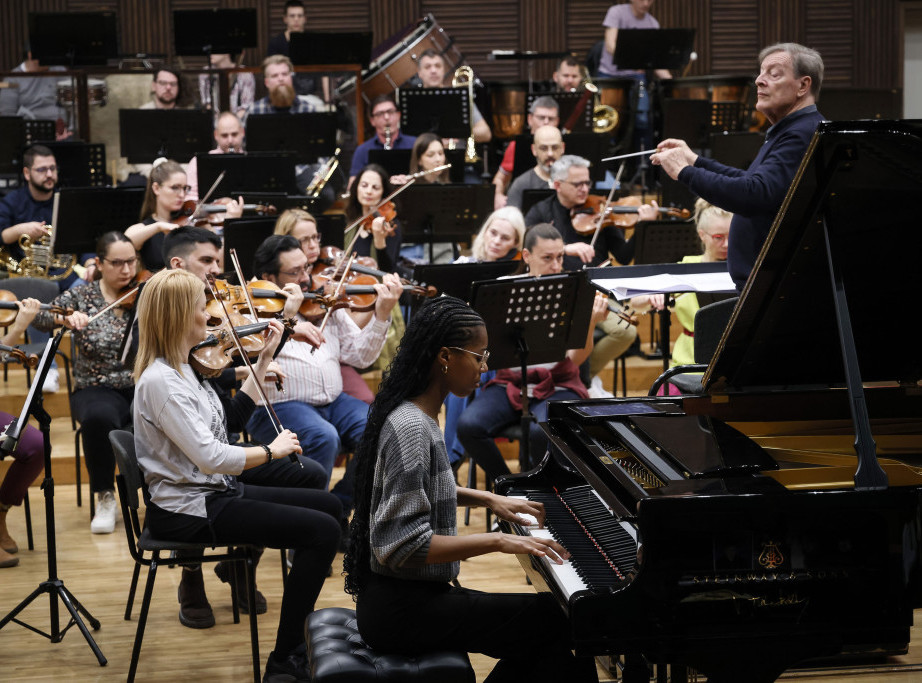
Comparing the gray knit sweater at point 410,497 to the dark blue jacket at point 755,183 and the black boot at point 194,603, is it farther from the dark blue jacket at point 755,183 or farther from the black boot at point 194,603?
the black boot at point 194,603

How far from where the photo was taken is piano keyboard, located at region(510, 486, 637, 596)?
2264 millimetres

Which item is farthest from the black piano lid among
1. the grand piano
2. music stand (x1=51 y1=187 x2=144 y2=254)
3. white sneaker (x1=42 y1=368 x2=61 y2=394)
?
white sneaker (x1=42 y1=368 x2=61 y2=394)

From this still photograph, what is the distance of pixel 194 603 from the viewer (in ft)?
12.3

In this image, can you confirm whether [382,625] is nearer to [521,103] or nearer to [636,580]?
[636,580]

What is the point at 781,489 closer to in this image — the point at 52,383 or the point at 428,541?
the point at 428,541

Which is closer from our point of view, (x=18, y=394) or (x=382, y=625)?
(x=382, y=625)

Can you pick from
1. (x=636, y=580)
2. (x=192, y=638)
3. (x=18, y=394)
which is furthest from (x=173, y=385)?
(x=18, y=394)

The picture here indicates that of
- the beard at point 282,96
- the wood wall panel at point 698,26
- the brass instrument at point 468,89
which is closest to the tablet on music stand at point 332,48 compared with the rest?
the beard at point 282,96

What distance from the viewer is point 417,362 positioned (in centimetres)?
237

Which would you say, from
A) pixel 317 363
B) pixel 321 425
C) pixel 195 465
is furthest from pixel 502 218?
pixel 195 465

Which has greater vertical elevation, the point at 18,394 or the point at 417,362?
the point at 417,362

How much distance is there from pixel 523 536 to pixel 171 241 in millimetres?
2599

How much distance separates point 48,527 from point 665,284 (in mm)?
2081

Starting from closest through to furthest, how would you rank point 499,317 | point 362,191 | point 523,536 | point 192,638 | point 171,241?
1. point 523,536
2. point 192,638
3. point 499,317
4. point 171,241
5. point 362,191
